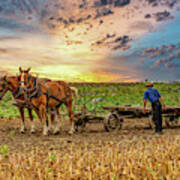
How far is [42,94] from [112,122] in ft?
11.4

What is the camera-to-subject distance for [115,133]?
1184 cm

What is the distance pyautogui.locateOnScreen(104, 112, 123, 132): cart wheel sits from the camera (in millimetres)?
12164

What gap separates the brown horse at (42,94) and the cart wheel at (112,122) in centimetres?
160

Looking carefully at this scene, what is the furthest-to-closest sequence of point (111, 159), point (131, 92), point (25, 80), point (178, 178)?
point (131, 92), point (25, 80), point (111, 159), point (178, 178)

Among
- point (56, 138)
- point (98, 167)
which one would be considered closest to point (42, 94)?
point (56, 138)

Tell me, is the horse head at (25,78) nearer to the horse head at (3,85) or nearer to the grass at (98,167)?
the horse head at (3,85)

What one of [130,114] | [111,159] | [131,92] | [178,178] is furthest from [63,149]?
[131,92]

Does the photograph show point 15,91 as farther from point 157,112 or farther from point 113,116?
point 157,112

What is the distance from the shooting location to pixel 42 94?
37.1 ft

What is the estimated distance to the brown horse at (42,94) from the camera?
11.0 meters

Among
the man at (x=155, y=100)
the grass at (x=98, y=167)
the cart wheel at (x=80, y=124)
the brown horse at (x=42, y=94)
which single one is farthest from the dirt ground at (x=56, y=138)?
the grass at (x=98, y=167)

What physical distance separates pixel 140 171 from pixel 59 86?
7582 mm

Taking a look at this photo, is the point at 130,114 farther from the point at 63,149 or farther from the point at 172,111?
the point at 63,149

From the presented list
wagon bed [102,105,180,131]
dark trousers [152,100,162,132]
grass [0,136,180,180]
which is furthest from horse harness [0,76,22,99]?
dark trousers [152,100,162,132]
